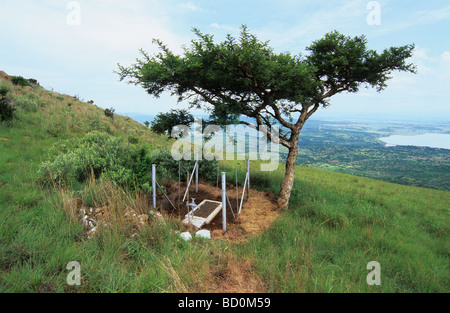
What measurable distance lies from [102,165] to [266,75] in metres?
Result: 6.14

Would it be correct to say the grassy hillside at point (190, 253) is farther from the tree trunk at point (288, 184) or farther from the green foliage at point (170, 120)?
the green foliage at point (170, 120)

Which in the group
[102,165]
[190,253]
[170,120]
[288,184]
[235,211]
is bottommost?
[235,211]

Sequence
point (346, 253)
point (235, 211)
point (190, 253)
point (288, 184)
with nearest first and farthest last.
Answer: point (190, 253) → point (346, 253) → point (235, 211) → point (288, 184)

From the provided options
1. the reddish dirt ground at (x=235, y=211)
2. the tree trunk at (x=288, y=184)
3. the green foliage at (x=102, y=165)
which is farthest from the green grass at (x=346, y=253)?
the green foliage at (x=102, y=165)

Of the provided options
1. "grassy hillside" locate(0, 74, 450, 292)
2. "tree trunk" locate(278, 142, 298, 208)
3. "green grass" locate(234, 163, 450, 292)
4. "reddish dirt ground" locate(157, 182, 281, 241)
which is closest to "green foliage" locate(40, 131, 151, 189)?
"grassy hillside" locate(0, 74, 450, 292)

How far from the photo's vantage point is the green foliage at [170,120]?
7.75 metres

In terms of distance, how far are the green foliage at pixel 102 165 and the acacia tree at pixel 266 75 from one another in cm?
260

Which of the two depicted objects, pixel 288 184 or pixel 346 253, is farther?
pixel 288 184

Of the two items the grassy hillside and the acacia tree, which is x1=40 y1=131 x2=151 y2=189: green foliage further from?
the acacia tree

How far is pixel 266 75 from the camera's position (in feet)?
20.3

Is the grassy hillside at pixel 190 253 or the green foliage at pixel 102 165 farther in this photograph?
the green foliage at pixel 102 165

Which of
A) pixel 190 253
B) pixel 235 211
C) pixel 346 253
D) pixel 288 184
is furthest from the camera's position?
pixel 288 184

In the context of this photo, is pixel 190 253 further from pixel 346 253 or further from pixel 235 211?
pixel 235 211

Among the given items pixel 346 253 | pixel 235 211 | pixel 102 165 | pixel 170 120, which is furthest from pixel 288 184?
pixel 102 165
